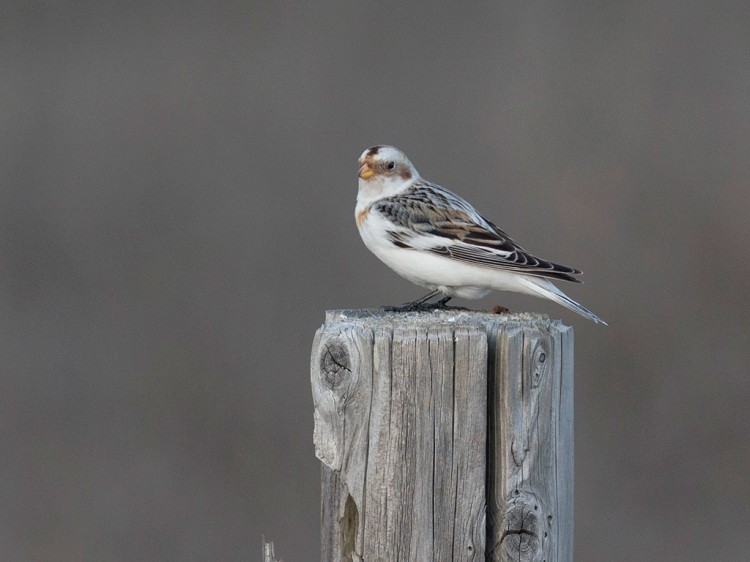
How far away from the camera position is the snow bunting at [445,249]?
14.8 feet

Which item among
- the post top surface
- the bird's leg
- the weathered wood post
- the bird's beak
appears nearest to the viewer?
the weathered wood post

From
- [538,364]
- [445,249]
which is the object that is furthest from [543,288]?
[538,364]

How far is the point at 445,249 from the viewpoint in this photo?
472 cm

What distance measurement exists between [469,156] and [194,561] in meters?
3.75

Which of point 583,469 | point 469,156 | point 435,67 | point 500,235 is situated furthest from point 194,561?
point 435,67

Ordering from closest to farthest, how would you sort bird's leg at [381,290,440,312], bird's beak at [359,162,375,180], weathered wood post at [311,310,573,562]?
weathered wood post at [311,310,573,562] < bird's leg at [381,290,440,312] < bird's beak at [359,162,375,180]

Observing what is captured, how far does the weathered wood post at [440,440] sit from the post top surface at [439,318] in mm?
97

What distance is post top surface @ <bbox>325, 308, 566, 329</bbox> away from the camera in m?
3.29

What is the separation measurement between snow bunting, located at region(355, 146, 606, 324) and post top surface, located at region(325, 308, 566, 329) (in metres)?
0.24

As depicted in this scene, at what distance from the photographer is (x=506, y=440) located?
3.10m

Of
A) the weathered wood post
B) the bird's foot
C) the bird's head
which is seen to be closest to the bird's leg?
the bird's foot

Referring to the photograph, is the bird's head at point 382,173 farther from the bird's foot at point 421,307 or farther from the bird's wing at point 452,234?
the bird's foot at point 421,307

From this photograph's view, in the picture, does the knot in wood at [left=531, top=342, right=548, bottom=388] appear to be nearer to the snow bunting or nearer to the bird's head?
the snow bunting

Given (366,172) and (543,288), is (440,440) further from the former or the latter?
(366,172)
